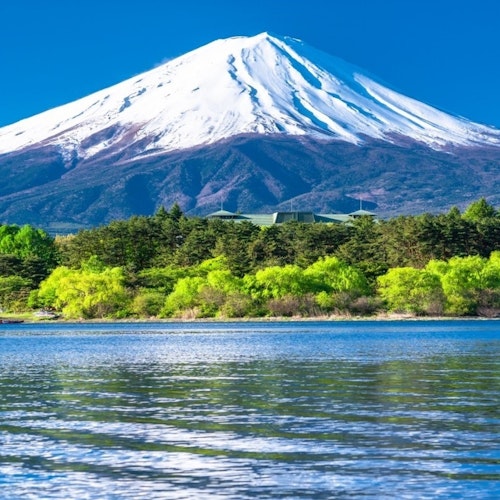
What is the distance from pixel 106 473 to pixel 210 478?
4.73 ft

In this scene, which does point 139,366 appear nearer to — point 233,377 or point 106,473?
point 233,377

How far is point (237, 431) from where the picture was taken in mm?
18906

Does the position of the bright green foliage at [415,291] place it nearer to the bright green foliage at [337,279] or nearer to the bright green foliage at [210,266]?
the bright green foliage at [337,279]

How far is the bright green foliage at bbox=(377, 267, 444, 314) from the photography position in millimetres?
76938

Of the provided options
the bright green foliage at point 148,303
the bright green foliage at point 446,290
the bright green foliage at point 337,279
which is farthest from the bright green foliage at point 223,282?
the bright green foliage at point 446,290

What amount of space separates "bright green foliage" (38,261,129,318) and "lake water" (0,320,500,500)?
42254 millimetres

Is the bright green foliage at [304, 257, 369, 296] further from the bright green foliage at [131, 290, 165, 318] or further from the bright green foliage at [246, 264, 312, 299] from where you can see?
the bright green foliage at [131, 290, 165, 318]

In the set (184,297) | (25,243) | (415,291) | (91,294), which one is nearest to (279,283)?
(184,297)

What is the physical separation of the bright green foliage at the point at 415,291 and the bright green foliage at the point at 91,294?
1864cm

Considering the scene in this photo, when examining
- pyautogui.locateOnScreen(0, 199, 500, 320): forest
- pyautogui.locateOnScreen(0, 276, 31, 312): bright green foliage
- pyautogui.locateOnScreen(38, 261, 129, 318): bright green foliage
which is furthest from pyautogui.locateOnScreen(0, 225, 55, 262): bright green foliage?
pyautogui.locateOnScreen(38, 261, 129, 318): bright green foliage

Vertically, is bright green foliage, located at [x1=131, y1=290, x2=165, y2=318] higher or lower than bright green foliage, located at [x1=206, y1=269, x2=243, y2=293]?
lower

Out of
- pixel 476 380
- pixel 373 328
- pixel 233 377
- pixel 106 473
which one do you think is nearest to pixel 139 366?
pixel 233 377

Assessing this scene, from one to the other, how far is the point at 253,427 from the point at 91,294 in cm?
6307

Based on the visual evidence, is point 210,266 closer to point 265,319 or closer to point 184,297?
point 184,297
